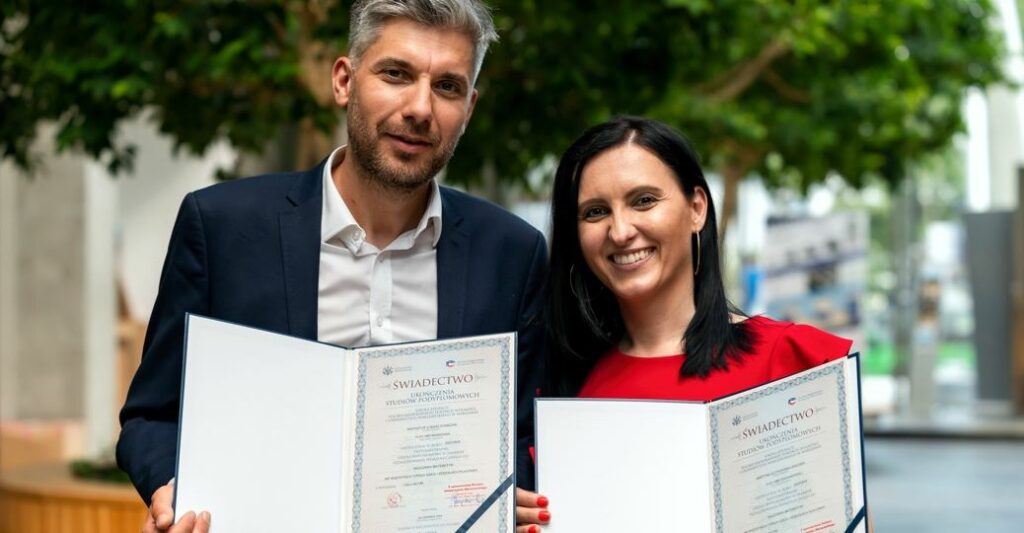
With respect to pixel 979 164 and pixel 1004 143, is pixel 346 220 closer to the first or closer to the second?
pixel 1004 143

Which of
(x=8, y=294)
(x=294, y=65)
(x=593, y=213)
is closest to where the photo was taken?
(x=593, y=213)

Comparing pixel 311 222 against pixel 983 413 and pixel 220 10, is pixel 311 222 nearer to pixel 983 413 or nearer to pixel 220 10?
pixel 220 10

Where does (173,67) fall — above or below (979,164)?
below

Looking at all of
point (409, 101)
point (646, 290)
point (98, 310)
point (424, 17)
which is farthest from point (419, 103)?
point (98, 310)

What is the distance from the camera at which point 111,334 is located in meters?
14.1

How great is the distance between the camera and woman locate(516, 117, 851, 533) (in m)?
3.54

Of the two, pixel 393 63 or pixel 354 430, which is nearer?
pixel 354 430

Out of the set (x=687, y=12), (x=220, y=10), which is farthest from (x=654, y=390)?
(x=687, y=12)

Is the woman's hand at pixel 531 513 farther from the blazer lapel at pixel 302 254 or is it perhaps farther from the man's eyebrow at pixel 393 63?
the man's eyebrow at pixel 393 63

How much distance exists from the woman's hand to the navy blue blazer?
100 millimetres

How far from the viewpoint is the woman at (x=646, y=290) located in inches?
139

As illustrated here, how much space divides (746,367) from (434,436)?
2.61 feet

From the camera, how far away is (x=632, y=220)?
11.7ft

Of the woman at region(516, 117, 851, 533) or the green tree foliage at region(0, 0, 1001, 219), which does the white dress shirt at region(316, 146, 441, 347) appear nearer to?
the woman at region(516, 117, 851, 533)
